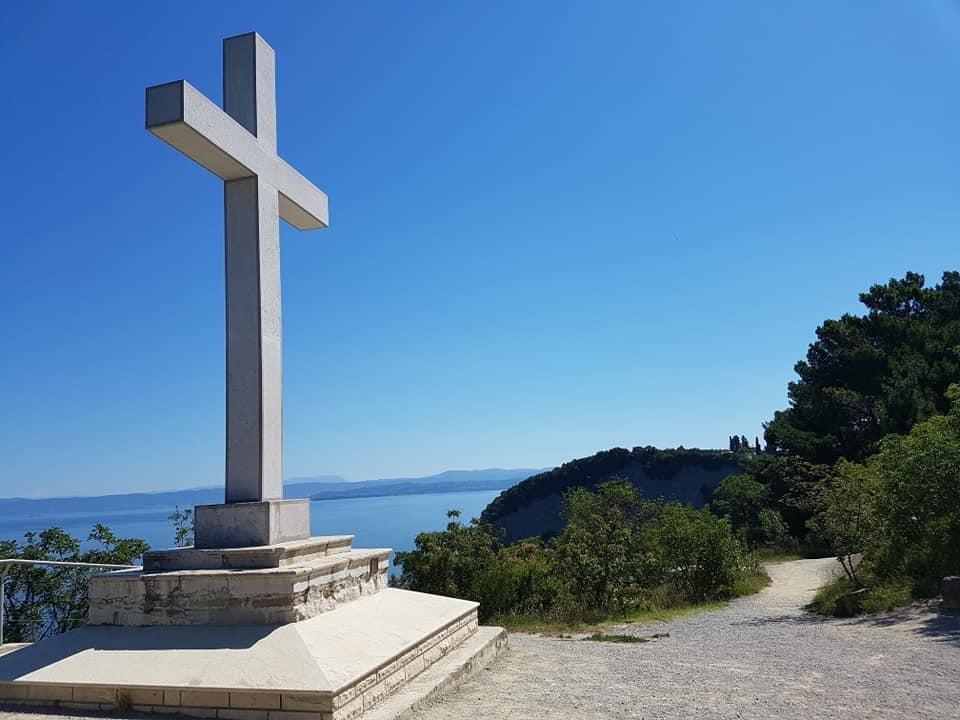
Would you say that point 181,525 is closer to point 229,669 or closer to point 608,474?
point 229,669

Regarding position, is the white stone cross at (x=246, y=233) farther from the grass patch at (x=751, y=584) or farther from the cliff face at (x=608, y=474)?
the cliff face at (x=608, y=474)

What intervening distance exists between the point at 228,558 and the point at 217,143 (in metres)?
3.46

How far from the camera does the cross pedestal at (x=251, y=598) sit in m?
4.98

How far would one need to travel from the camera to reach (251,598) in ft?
18.8

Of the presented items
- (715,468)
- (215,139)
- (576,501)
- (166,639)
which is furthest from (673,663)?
(715,468)

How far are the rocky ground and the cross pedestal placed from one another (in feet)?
1.29

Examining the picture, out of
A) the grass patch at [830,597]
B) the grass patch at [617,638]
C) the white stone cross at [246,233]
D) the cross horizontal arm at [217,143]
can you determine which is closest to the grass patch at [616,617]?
the grass patch at [617,638]

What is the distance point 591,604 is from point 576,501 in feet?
53.9

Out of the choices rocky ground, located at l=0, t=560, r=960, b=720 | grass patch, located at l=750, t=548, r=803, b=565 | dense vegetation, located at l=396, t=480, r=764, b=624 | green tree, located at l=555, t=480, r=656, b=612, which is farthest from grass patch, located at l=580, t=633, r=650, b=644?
grass patch, located at l=750, t=548, r=803, b=565

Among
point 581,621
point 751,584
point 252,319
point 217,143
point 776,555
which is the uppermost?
point 217,143

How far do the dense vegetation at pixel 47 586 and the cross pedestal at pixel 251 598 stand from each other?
94.4 inches

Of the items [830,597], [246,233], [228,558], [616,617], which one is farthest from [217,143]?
[830,597]

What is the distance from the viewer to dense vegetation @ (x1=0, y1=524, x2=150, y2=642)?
335 inches

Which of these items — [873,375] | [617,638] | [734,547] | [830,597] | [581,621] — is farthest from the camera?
[873,375]
